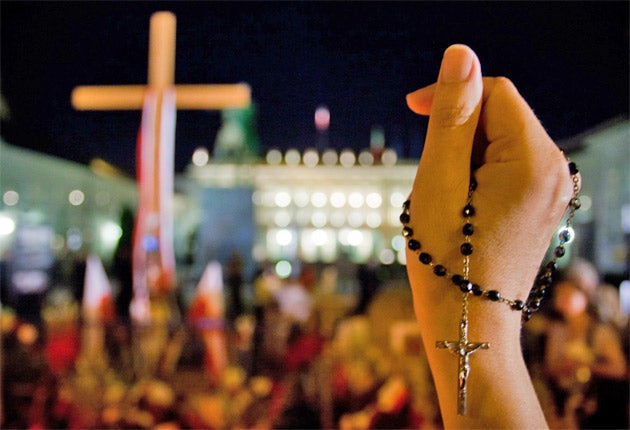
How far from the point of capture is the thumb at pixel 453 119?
34 centimetres

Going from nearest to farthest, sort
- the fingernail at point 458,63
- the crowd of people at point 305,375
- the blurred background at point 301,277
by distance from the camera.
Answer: the fingernail at point 458,63 → the blurred background at point 301,277 → the crowd of people at point 305,375

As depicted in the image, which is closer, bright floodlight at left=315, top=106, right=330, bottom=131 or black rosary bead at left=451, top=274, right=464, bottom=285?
black rosary bead at left=451, top=274, right=464, bottom=285

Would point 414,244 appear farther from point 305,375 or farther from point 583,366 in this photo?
point 583,366

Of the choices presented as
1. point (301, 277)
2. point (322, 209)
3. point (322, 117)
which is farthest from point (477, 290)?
point (322, 209)

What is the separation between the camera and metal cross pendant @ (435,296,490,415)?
0.35 meters

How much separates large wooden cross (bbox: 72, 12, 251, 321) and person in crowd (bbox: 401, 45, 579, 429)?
1.74m

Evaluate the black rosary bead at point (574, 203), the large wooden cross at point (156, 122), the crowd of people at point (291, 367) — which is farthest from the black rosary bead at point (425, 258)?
the large wooden cross at point (156, 122)

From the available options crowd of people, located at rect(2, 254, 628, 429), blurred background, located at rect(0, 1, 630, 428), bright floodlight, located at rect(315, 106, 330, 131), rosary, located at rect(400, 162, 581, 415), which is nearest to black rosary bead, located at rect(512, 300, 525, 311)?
rosary, located at rect(400, 162, 581, 415)

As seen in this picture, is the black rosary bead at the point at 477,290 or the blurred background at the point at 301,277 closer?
the black rosary bead at the point at 477,290

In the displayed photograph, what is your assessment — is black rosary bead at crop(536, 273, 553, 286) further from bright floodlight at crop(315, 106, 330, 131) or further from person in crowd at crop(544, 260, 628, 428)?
person in crowd at crop(544, 260, 628, 428)

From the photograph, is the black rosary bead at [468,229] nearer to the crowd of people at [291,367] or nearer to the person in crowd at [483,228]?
the person in crowd at [483,228]

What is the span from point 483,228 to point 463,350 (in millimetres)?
73

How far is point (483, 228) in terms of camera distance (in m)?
0.35

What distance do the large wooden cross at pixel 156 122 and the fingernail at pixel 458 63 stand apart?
1.74 metres
